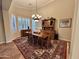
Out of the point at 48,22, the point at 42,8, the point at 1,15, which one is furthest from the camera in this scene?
the point at 42,8

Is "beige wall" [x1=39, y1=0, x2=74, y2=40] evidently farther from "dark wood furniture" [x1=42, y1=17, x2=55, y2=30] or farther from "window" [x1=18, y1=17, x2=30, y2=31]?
"window" [x1=18, y1=17, x2=30, y2=31]

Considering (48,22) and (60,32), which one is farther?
(48,22)

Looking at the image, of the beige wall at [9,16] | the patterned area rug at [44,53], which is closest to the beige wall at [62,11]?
the patterned area rug at [44,53]

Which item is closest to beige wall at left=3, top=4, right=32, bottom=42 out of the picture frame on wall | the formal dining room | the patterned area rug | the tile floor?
the formal dining room

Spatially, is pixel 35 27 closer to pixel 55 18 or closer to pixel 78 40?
pixel 55 18

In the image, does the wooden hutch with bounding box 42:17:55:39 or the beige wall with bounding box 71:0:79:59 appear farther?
the wooden hutch with bounding box 42:17:55:39

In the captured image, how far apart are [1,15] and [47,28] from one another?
4.00 meters

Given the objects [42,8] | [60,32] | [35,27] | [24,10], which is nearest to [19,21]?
[24,10]

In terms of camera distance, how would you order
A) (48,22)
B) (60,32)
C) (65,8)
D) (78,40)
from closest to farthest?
(78,40), (65,8), (60,32), (48,22)

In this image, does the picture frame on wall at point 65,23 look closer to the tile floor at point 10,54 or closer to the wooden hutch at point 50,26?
the wooden hutch at point 50,26

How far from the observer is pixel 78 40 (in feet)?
2.11

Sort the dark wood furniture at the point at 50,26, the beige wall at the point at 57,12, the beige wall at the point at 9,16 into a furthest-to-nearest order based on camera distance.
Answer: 1. the dark wood furniture at the point at 50,26
2. the beige wall at the point at 57,12
3. the beige wall at the point at 9,16

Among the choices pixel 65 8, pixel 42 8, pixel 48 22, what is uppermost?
pixel 42 8

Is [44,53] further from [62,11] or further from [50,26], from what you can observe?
[62,11]
